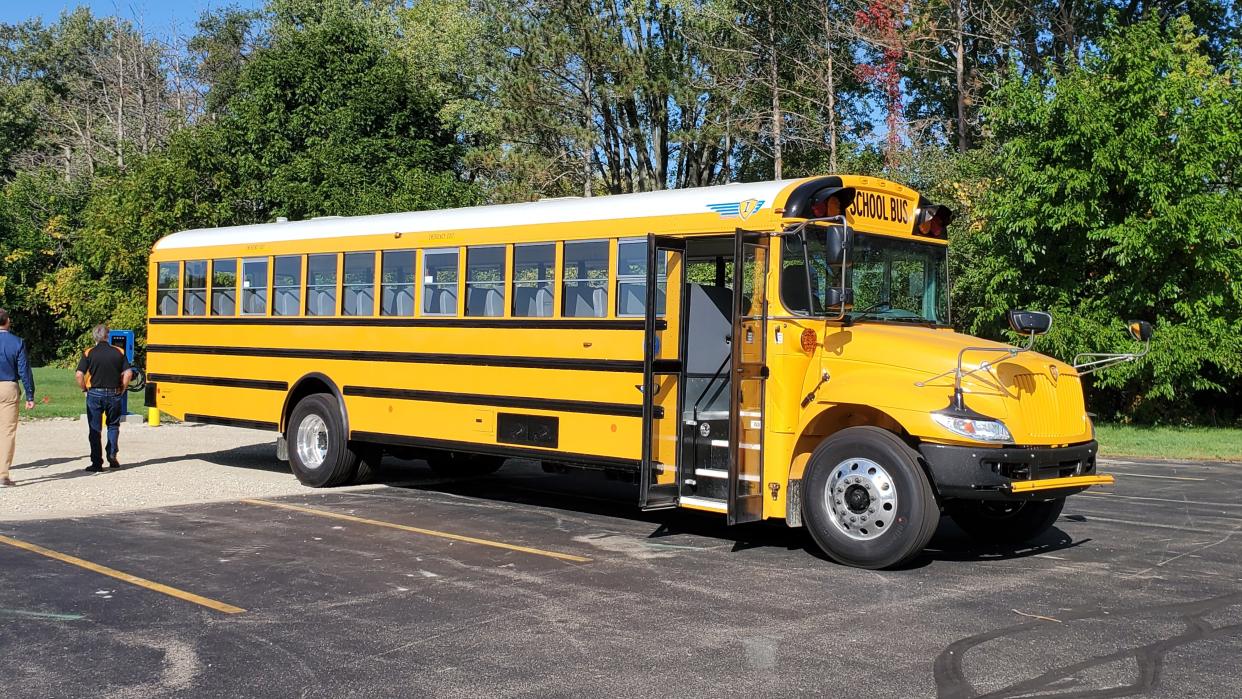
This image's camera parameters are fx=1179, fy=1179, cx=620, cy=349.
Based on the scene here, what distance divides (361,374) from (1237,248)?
15.4 metres

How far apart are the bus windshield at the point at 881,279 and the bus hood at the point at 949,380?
0.95 ft

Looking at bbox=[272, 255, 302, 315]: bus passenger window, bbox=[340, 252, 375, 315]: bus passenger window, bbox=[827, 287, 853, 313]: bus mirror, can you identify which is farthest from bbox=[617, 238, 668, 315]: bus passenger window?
bbox=[272, 255, 302, 315]: bus passenger window

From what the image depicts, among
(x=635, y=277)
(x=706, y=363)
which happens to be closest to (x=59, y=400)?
(x=635, y=277)

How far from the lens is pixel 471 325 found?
1052 cm

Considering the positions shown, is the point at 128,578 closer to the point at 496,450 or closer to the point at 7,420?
the point at 496,450

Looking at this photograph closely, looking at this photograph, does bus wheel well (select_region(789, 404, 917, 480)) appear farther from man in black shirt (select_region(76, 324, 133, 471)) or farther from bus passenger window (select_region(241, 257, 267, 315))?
man in black shirt (select_region(76, 324, 133, 471))

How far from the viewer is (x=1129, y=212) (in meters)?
20.5

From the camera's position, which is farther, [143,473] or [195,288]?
[195,288]

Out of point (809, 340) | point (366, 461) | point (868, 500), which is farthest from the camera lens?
point (366, 461)

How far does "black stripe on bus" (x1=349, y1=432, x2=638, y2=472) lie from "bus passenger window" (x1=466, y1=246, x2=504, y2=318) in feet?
3.88

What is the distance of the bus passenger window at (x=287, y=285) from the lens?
A: 12336 mm

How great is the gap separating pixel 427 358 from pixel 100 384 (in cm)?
461

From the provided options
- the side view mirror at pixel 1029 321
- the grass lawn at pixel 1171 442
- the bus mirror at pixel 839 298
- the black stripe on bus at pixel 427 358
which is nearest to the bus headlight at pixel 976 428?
the side view mirror at pixel 1029 321

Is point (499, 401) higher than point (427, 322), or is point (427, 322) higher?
point (427, 322)
